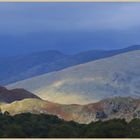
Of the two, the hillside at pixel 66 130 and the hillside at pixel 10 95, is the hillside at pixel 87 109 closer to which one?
the hillside at pixel 10 95

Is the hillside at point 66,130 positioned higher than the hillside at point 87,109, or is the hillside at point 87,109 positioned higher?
the hillside at point 66,130

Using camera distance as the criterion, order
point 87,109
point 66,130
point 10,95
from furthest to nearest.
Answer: point 10,95
point 87,109
point 66,130

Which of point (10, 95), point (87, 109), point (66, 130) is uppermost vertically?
point (66, 130)

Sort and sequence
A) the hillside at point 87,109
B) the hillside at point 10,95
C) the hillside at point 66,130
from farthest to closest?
the hillside at point 10,95 → the hillside at point 87,109 → the hillside at point 66,130

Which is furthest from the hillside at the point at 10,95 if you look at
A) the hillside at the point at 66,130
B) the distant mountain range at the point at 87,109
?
the hillside at the point at 66,130

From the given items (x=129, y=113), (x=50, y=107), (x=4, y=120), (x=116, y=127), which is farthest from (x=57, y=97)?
(x=116, y=127)

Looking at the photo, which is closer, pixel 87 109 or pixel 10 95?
pixel 87 109

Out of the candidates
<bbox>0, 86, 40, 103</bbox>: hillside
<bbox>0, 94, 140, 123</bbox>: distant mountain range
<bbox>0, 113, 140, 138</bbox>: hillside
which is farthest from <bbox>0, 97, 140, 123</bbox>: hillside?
<bbox>0, 113, 140, 138</bbox>: hillside

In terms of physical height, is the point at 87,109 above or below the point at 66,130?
below

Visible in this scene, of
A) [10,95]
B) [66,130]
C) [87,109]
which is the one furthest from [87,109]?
[66,130]

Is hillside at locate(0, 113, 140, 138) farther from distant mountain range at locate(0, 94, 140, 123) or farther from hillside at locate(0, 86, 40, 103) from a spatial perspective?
hillside at locate(0, 86, 40, 103)

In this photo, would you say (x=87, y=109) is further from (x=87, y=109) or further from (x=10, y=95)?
(x=10, y=95)
